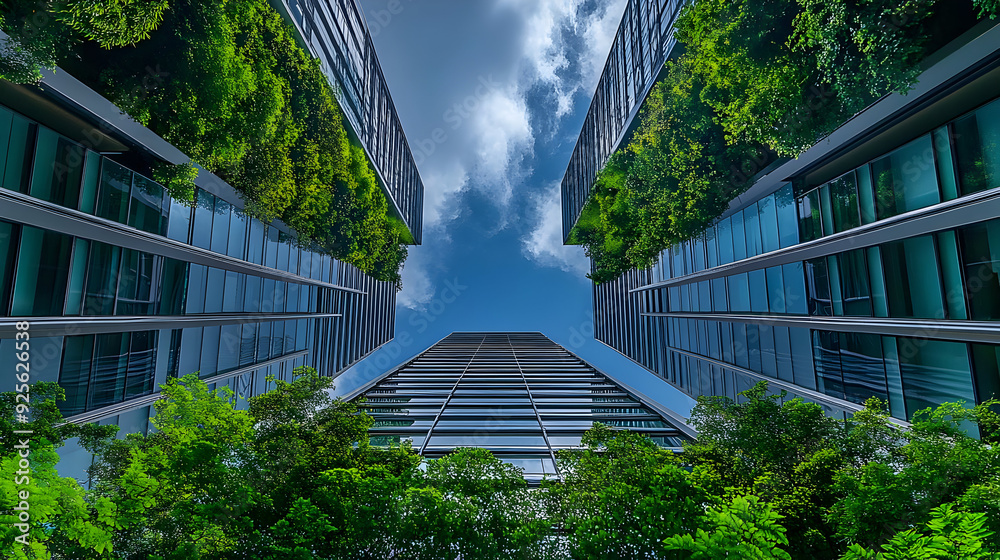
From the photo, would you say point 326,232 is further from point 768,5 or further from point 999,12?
point 999,12

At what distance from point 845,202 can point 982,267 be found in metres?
4.91

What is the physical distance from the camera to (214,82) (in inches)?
474

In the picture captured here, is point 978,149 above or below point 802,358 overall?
above

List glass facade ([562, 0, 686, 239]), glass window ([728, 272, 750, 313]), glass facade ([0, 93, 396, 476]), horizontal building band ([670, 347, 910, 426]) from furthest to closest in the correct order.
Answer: glass facade ([562, 0, 686, 239]) → glass window ([728, 272, 750, 313]) → horizontal building band ([670, 347, 910, 426]) → glass facade ([0, 93, 396, 476])

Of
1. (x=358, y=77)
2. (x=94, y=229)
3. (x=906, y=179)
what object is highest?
(x=358, y=77)

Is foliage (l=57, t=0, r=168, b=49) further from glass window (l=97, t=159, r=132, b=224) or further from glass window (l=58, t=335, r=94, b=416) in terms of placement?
glass window (l=58, t=335, r=94, b=416)

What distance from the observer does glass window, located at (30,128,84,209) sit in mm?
10570

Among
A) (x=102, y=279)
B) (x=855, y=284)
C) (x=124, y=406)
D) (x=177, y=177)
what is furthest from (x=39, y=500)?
(x=855, y=284)

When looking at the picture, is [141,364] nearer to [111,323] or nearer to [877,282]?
[111,323]

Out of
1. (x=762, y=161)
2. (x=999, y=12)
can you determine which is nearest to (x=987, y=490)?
(x=999, y=12)

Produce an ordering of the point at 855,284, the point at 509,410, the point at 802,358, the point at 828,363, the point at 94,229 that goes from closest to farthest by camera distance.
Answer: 1. the point at 94,229
2. the point at 855,284
3. the point at 828,363
4. the point at 802,358
5. the point at 509,410

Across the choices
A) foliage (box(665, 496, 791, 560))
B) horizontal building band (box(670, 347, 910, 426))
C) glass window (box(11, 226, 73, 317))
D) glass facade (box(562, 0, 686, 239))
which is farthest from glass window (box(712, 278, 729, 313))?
glass window (box(11, 226, 73, 317))

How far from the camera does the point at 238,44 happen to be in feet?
48.8

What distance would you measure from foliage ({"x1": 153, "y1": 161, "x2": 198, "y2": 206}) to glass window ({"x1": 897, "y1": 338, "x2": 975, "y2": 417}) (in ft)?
83.5
